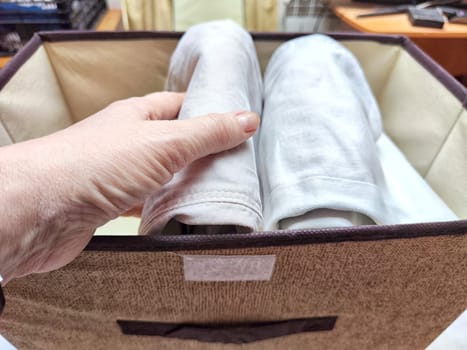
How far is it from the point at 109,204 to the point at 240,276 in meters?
0.17

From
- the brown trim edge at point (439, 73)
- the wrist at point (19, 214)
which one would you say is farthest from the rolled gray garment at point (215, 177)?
the brown trim edge at point (439, 73)

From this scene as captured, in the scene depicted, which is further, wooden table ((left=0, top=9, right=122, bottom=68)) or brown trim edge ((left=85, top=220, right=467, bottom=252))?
wooden table ((left=0, top=9, right=122, bottom=68))

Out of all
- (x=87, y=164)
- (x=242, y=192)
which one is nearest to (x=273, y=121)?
(x=242, y=192)

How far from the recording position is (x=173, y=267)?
0.37m

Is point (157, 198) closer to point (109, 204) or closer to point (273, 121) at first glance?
point (109, 204)

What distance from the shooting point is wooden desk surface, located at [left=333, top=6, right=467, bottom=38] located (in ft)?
3.02

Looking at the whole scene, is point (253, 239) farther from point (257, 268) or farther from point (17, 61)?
point (17, 61)

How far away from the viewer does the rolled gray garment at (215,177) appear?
358 mm

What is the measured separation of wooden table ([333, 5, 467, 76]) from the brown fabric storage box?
0.28 m

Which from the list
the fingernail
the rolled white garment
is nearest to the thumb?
the fingernail

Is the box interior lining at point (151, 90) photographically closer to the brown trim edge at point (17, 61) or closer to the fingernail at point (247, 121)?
the brown trim edge at point (17, 61)

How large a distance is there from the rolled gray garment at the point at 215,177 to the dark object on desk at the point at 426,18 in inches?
26.6

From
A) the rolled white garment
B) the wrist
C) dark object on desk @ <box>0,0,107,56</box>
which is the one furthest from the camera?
dark object on desk @ <box>0,0,107,56</box>

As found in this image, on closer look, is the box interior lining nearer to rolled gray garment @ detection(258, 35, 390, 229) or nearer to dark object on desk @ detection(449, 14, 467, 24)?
rolled gray garment @ detection(258, 35, 390, 229)
